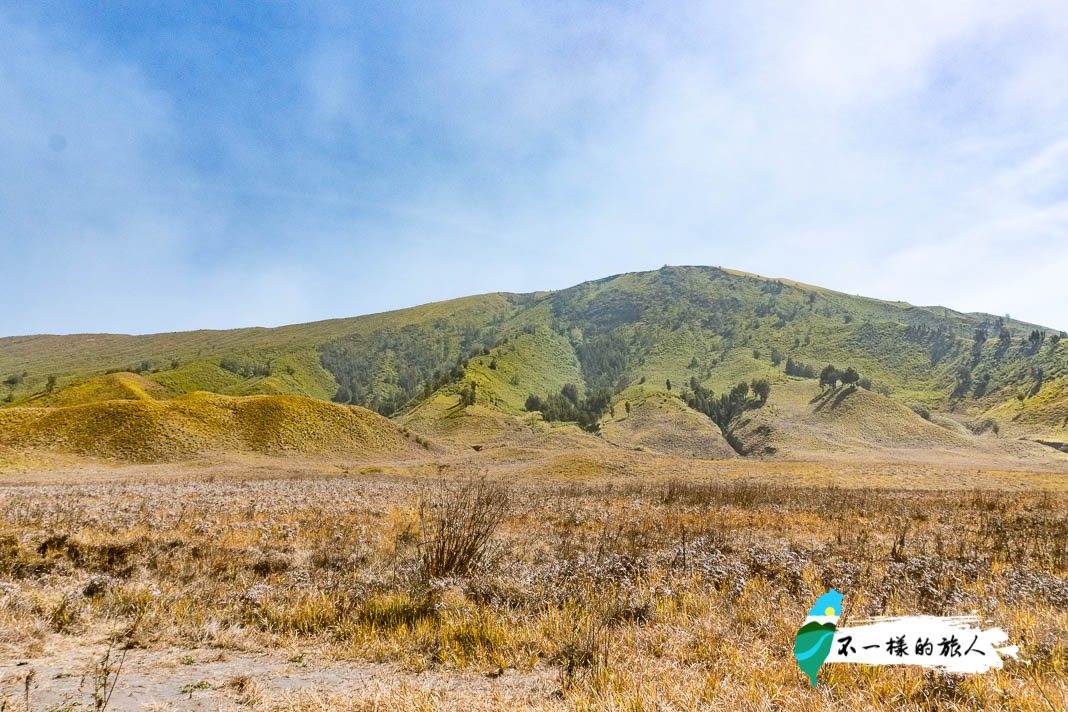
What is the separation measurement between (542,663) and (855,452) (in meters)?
77.9

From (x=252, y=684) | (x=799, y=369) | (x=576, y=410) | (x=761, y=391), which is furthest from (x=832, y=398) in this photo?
(x=252, y=684)

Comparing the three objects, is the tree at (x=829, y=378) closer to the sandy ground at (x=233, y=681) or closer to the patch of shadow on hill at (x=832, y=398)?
the patch of shadow on hill at (x=832, y=398)

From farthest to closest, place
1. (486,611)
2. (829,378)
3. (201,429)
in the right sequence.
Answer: (829,378) → (201,429) → (486,611)

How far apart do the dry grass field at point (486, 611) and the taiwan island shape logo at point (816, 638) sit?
0.19 m

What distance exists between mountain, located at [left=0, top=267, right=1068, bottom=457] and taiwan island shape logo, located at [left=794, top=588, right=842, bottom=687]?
6983 centimetres

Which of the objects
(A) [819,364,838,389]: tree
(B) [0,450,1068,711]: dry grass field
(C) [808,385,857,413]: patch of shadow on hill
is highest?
(A) [819,364,838,389]: tree

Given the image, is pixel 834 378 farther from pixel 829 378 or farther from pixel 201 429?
pixel 201 429

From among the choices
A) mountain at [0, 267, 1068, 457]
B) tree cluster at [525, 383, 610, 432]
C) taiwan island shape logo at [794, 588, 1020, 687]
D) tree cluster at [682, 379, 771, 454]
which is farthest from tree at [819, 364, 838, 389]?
taiwan island shape logo at [794, 588, 1020, 687]

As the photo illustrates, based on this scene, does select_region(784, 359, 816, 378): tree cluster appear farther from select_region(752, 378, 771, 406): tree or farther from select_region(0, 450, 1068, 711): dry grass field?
select_region(0, 450, 1068, 711): dry grass field

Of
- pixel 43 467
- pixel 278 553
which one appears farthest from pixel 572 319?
pixel 278 553

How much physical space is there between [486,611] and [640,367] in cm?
14668

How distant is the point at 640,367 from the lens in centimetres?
14875

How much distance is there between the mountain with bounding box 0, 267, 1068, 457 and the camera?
268 feet

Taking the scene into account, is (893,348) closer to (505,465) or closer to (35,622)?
(505,465)
